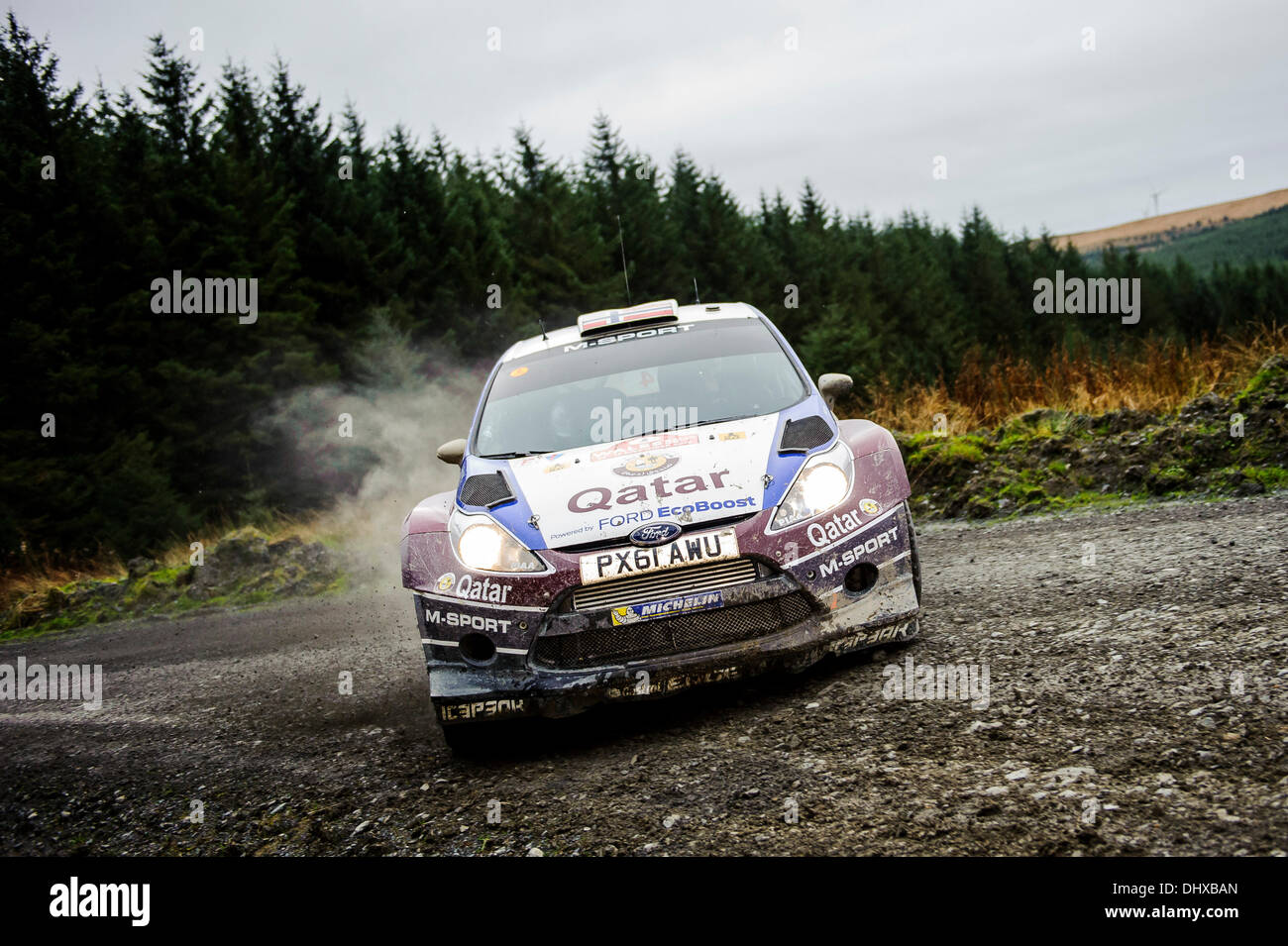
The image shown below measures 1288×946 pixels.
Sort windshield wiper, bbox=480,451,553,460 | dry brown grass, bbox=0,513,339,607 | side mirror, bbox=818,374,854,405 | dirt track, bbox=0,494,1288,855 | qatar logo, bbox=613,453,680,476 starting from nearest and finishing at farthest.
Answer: dirt track, bbox=0,494,1288,855, qatar logo, bbox=613,453,680,476, windshield wiper, bbox=480,451,553,460, side mirror, bbox=818,374,854,405, dry brown grass, bbox=0,513,339,607

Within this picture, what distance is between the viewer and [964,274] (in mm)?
84812

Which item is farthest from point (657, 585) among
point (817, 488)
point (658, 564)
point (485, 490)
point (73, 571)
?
point (73, 571)

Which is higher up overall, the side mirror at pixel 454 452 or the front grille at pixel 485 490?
the side mirror at pixel 454 452

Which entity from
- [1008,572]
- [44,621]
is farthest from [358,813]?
[44,621]

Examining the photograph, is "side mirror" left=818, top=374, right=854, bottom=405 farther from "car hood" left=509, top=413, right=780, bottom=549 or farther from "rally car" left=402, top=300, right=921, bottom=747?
"car hood" left=509, top=413, right=780, bottom=549

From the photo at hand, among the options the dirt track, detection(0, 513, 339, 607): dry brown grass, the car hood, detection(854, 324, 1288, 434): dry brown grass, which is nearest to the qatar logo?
the car hood

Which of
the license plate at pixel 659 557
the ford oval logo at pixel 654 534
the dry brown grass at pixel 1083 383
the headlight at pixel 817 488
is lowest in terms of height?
the license plate at pixel 659 557

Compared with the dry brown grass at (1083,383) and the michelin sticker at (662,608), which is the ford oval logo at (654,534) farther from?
the dry brown grass at (1083,383)

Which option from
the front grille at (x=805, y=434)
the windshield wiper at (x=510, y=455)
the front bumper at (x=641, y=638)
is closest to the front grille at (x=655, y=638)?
the front bumper at (x=641, y=638)

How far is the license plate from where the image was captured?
3.85 meters

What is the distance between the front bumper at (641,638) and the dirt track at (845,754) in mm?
233

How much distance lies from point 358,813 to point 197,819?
32.9 inches

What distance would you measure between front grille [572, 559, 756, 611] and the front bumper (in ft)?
0.12

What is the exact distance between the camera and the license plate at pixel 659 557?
385cm
